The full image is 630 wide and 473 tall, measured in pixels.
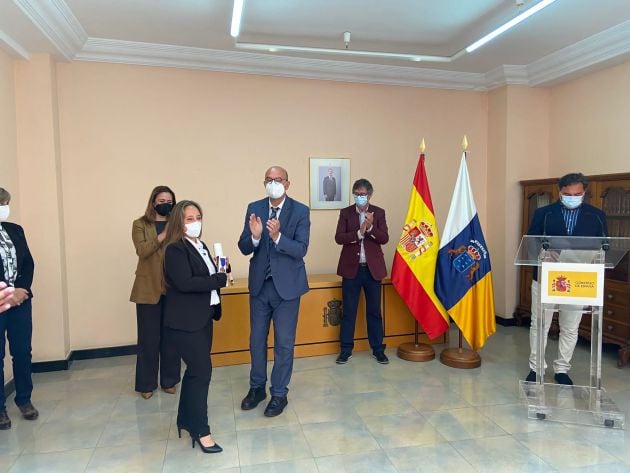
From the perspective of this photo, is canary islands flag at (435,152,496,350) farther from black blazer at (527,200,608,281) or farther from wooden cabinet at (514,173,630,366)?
wooden cabinet at (514,173,630,366)

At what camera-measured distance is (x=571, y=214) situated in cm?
350

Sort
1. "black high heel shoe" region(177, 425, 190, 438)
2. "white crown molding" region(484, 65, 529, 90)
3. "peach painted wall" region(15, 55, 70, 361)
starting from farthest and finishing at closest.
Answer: "white crown molding" region(484, 65, 529, 90) → "peach painted wall" region(15, 55, 70, 361) → "black high heel shoe" region(177, 425, 190, 438)

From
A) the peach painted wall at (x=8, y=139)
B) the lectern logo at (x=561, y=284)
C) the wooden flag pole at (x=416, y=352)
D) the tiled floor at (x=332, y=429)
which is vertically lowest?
the tiled floor at (x=332, y=429)

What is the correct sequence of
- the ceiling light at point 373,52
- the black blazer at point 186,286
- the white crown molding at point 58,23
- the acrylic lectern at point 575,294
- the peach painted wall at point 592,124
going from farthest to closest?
1. the peach painted wall at point 592,124
2. the ceiling light at point 373,52
3. the white crown molding at point 58,23
4. the acrylic lectern at point 575,294
5. the black blazer at point 186,286

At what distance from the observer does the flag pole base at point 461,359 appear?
410cm

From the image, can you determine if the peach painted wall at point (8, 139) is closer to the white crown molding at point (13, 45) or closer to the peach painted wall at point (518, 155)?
the white crown molding at point (13, 45)

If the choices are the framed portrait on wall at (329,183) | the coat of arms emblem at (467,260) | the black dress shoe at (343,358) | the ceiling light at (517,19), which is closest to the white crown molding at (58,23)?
the framed portrait on wall at (329,183)

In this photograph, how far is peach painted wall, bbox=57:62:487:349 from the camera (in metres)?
4.40

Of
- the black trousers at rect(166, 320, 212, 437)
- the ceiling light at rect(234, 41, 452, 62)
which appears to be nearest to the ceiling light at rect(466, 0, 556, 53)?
the ceiling light at rect(234, 41, 452, 62)

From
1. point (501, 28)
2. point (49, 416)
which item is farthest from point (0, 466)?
point (501, 28)

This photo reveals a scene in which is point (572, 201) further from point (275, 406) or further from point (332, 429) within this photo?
point (275, 406)

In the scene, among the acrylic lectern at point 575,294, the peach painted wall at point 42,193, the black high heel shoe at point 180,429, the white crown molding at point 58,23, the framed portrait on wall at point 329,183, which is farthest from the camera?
the framed portrait on wall at point 329,183

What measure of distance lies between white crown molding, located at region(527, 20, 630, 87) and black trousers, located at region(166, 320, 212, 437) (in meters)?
4.38

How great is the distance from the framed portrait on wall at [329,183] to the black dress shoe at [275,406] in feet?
7.77
